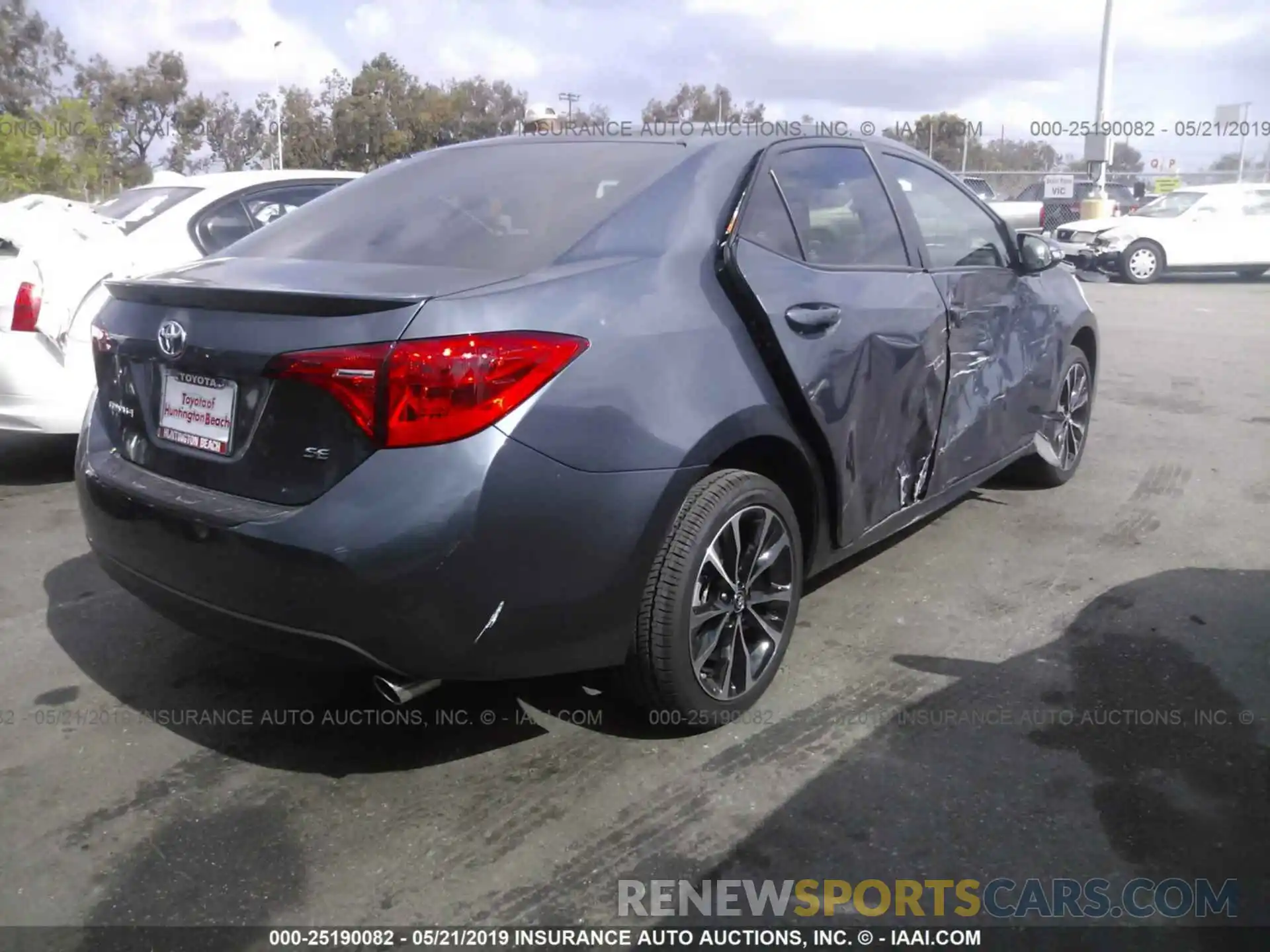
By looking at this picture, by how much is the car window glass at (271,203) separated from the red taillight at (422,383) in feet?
13.5

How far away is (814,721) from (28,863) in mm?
2060

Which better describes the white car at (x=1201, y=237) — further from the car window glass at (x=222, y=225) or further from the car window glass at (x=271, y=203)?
the car window glass at (x=222, y=225)

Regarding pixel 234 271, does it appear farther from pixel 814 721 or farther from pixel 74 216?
pixel 74 216

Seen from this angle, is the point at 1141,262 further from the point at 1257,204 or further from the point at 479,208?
the point at 479,208

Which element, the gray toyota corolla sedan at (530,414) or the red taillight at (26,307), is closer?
the gray toyota corolla sedan at (530,414)

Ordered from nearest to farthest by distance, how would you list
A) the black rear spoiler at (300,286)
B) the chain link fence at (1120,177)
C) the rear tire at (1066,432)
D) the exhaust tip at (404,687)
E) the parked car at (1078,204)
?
the black rear spoiler at (300,286)
the exhaust tip at (404,687)
the rear tire at (1066,432)
the parked car at (1078,204)
the chain link fence at (1120,177)

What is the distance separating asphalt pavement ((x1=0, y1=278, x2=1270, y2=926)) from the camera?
2531 millimetres

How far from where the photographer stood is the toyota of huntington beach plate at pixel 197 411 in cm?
262

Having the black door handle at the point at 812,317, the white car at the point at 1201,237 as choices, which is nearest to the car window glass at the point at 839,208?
the black door handle at the point at 812,317

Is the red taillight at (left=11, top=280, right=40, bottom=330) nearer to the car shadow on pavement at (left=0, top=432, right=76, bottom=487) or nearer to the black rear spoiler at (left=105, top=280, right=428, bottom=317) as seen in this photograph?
the car shadow on pavement at (left=0, top=432, right=76, bottom=487)

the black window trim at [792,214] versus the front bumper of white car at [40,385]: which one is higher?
the black window trim at [792,214]

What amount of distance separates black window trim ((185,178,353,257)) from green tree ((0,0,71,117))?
36110 millimetres

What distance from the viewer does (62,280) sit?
5.15 m
